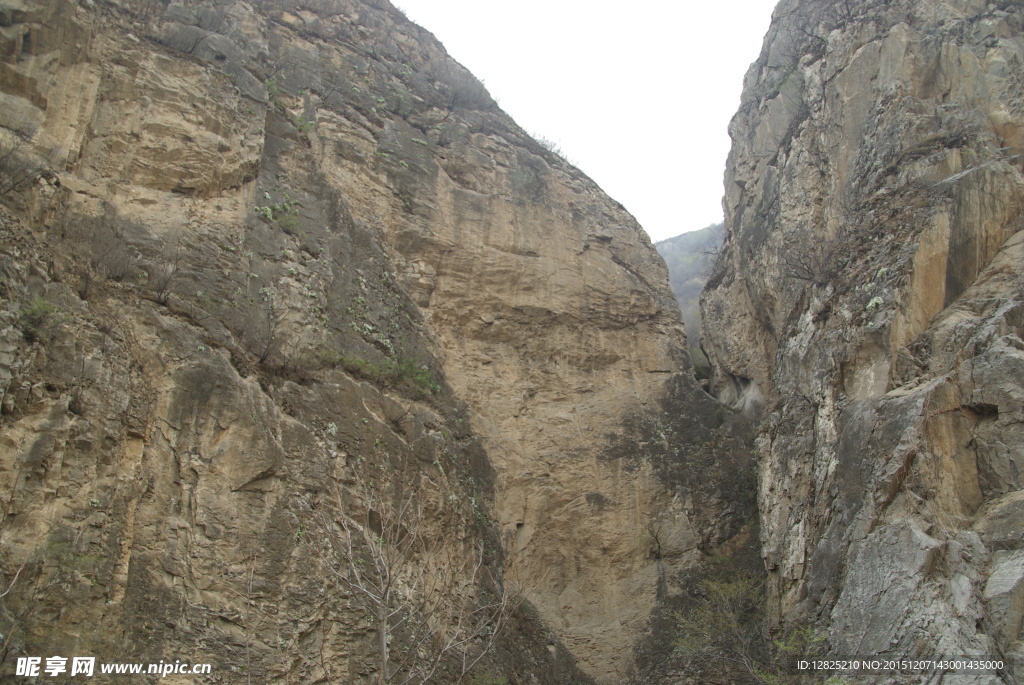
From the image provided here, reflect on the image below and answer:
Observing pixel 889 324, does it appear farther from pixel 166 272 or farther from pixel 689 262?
pixel 689 262

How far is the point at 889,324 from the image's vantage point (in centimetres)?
1333

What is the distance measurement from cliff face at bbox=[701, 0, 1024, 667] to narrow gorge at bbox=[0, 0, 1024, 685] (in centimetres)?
6

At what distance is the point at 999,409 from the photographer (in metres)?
11.9

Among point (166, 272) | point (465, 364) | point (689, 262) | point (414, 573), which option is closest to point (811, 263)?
point (465, 364)

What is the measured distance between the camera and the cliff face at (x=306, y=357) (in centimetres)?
948

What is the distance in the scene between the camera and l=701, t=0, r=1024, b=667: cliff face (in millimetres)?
11055

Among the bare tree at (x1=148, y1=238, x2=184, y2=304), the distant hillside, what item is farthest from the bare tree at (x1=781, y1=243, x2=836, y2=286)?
the distant hillside

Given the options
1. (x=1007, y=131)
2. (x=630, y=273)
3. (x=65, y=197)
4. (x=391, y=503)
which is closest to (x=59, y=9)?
(x=65, y=197)

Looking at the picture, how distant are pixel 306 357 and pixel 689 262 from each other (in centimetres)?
5183

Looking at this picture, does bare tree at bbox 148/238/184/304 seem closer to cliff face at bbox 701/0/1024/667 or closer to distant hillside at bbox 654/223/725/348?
cliff face at bbox 701/0/1024/667

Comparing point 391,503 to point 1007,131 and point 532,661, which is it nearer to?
point 532,661

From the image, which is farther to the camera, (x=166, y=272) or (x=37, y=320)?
(x=166, y=272)

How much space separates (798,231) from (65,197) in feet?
47.6

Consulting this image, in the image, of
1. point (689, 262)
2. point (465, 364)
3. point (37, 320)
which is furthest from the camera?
point (689, 262)
